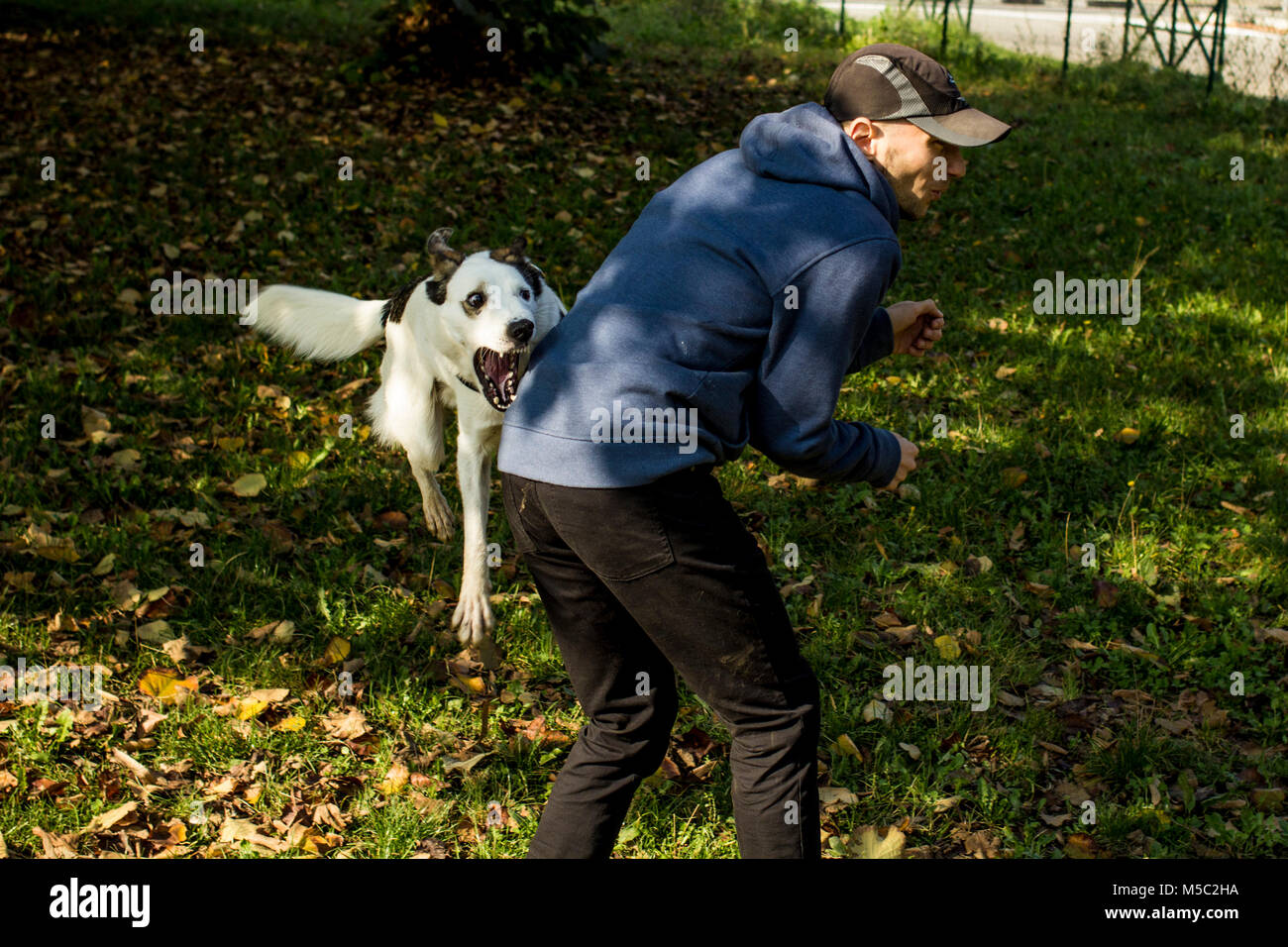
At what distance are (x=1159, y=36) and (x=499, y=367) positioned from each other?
41.7 ft

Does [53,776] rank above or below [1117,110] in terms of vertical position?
below

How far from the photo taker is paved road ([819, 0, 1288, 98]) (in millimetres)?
11922

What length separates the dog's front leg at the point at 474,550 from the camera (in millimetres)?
3742

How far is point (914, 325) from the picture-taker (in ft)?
8.95

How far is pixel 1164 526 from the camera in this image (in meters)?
4.50

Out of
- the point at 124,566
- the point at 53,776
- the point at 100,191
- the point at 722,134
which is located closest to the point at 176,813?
the point at 53,776

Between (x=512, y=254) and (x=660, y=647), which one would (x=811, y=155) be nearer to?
A: (x=660, y=647)

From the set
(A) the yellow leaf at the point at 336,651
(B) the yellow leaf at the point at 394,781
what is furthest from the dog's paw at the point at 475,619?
(B) the yellow leaf at the point at 394,781

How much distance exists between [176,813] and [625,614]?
5.32 ft

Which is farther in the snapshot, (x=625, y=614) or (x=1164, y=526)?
(x=1164, y=526)

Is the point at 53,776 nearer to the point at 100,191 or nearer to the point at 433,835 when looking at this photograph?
the point at 433,835

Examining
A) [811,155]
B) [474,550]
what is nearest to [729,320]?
[811,155]

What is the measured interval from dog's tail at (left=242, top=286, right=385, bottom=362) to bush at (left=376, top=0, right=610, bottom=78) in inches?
232

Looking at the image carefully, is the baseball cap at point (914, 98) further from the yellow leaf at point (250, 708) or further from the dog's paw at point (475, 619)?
the yellow leaf at point (250, 708)
